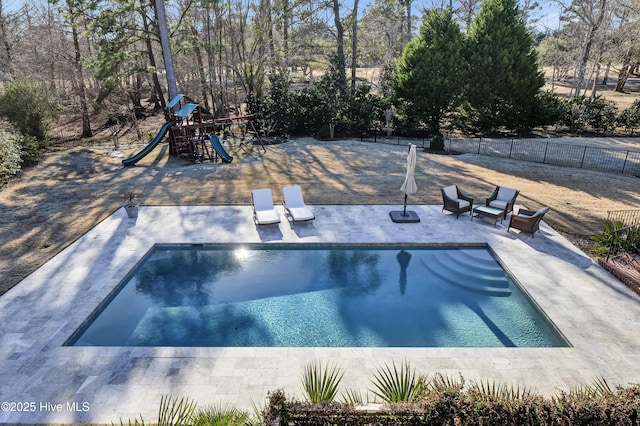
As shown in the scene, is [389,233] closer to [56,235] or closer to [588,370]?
[588,370]

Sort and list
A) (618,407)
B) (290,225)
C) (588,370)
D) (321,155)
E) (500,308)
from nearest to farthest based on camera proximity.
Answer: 1. (618,407)
2. (588,370)
3. (500,308)
4. (290,225)
5. (321,155)

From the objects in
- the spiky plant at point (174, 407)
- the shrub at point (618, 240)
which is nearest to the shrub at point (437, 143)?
the shrub at point (618, 240)

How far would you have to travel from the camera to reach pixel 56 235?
38.1 feet

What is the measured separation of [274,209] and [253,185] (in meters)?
3.42

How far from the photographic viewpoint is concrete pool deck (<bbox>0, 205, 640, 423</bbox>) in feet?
19.8

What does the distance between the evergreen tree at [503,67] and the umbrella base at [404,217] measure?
17746mm

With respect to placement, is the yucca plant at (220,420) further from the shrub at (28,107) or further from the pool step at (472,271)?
the shrub at (28,107)

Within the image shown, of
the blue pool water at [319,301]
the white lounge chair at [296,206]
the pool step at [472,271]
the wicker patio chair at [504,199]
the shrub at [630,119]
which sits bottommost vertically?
the blue pool water at [319,301]

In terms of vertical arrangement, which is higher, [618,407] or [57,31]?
[57,31]

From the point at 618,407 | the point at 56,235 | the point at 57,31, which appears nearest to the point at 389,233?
Result: the point at 618,407

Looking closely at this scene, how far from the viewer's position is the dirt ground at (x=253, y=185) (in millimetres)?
12070

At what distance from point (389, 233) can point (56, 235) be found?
9.84 meters

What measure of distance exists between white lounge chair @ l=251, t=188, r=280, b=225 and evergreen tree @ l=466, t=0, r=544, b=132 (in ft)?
65.8

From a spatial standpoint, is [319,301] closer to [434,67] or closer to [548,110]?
[434,67]
